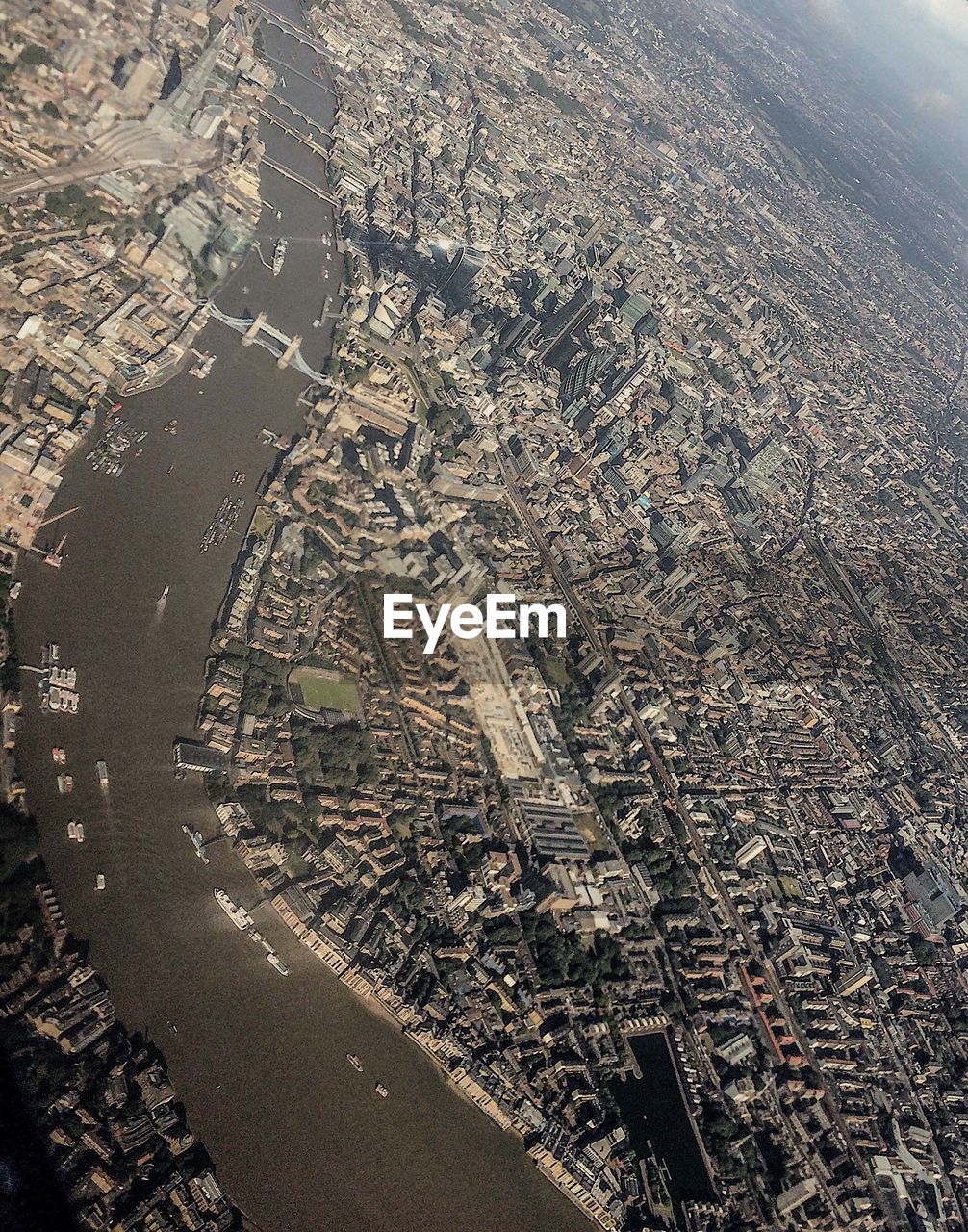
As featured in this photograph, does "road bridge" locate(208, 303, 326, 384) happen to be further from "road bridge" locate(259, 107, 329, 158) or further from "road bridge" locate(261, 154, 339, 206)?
"road bridge" locate(259, 107, 329, 158)

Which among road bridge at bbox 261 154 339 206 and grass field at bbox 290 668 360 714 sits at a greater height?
road bridge at bbox 261 154 339 206

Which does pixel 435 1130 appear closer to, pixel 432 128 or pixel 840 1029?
pixel 840 1029

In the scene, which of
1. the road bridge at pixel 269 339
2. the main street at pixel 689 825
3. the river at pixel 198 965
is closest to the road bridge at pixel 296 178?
the road bridge at pixel 269 339

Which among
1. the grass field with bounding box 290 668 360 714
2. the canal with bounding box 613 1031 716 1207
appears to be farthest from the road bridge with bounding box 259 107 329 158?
the canal with bounding box 613 1031 716 1207

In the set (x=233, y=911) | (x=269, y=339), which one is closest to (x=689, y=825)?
(x=233, y=911)

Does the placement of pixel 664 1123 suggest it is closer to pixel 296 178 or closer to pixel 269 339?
pixel 269 339

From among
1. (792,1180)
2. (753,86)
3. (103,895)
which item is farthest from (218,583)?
(753,86)

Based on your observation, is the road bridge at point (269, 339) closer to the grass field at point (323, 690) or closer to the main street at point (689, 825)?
the main street at point (689, 825)
